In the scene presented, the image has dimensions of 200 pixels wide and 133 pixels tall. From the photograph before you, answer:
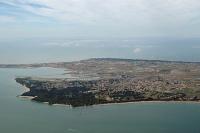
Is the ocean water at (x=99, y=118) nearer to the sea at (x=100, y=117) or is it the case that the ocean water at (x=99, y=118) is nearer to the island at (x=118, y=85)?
the sea at (x=100, y=117)

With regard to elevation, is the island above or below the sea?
above

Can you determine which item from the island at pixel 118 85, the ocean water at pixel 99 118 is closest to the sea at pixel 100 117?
the ocean water at pixel 99 118

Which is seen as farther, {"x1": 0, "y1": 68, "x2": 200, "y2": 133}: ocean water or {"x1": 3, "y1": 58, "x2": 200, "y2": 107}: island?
{"x1": 3, "y1": 58, "x2": 200, "y2": 107}: island

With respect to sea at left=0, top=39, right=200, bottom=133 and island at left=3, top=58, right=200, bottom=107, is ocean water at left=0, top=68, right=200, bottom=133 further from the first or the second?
island at left=3, top=58, right=200, bottom=107

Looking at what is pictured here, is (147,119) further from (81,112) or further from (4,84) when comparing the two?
(4,84)

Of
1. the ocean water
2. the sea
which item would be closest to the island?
the sea

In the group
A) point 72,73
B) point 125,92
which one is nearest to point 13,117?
point 125,92

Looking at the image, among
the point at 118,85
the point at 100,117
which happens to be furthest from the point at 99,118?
the point at 118,85
